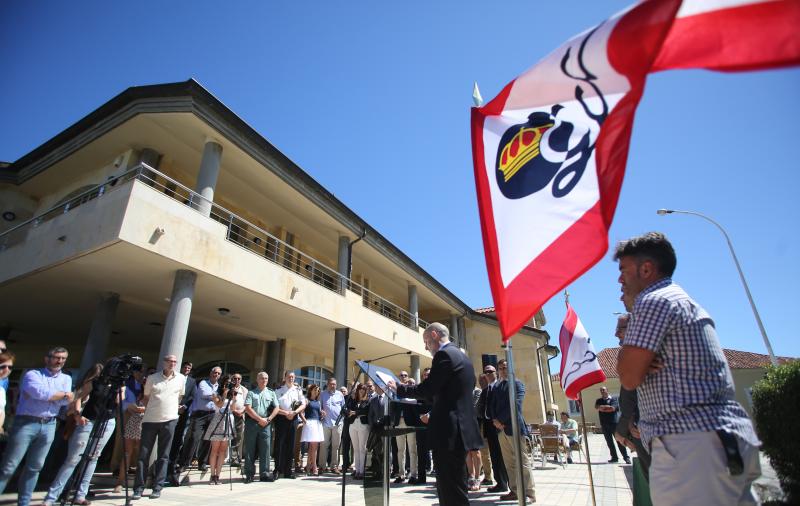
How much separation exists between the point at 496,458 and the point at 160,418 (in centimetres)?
544

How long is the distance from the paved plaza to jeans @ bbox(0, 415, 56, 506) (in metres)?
0.99

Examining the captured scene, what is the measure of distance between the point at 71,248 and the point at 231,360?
801 cm

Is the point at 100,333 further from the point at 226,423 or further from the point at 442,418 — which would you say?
the point at 442,418

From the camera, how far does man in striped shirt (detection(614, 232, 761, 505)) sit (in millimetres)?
1638

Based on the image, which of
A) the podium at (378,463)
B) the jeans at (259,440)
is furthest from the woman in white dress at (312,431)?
the podium at (378,463)

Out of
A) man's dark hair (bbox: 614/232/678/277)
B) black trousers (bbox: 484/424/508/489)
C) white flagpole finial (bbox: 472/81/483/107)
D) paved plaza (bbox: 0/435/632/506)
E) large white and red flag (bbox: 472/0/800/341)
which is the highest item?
white flagpole finial (bbox: 472/81/483/107)

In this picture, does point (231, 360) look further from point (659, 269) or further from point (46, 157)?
point (659, 269)

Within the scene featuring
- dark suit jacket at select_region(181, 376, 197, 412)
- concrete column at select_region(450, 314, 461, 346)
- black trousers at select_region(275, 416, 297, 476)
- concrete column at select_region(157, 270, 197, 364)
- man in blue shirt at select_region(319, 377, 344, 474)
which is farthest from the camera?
concrete column at select_region(450, 314, 461, 346)

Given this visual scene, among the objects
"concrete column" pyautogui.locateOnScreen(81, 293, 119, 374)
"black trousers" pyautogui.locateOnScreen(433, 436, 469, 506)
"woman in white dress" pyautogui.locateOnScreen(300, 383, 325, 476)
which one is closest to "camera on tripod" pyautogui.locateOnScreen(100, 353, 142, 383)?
"black trousers" pyautogui.locateOnScreen(433, 436, 469, 506)

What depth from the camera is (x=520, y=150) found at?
9.03 feet

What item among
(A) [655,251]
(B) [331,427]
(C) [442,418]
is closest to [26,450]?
(C) [442,418]

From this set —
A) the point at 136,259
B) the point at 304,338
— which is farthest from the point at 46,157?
the point at 304,338

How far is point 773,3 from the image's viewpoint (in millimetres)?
1526

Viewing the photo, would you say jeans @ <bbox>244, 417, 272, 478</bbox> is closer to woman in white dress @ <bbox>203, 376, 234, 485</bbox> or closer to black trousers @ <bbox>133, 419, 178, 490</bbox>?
woman in white dress @ <bbox>203, 376, 234, 485</bbox>
